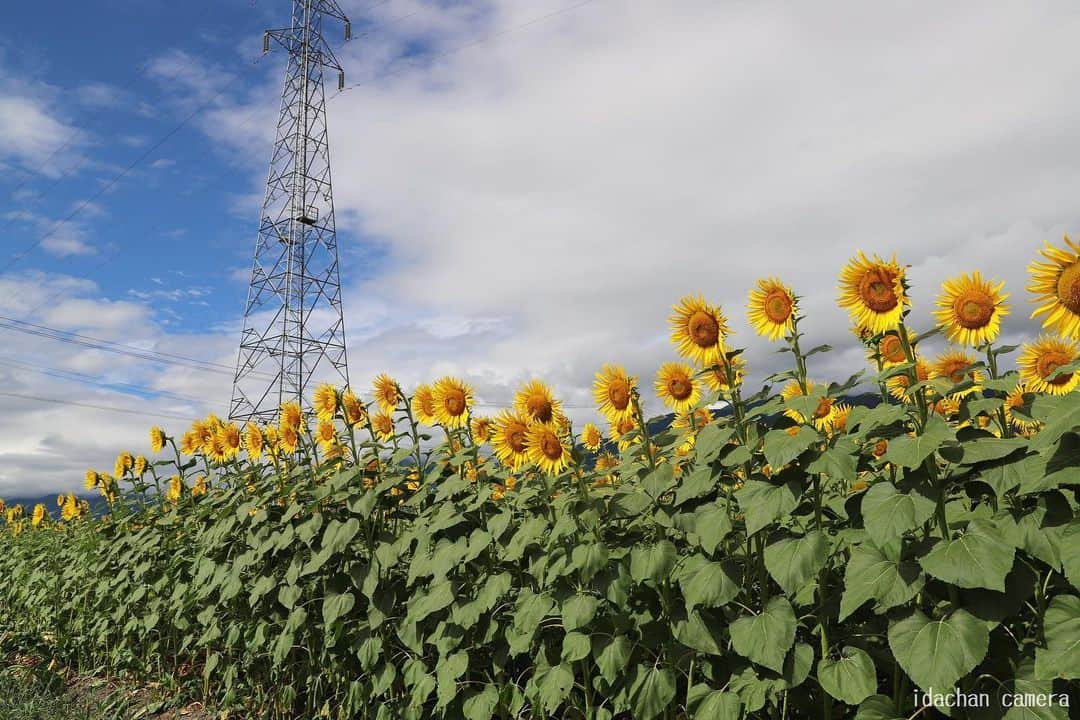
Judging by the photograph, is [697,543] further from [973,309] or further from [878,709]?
[973,309]

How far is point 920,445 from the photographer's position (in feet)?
7.69

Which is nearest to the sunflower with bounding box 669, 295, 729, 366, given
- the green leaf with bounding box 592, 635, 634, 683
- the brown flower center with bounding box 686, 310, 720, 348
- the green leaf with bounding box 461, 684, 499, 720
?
the brown flower center with bounding box 686, 310, 720, 348

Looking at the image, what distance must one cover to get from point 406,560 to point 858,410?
2.75 m

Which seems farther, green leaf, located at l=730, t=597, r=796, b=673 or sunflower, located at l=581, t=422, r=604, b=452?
sunflower, located at l=581, t=422, r=604, b=452

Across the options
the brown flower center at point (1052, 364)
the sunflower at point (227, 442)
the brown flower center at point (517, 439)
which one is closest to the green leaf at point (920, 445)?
the brown flower center at point (1052, 364)

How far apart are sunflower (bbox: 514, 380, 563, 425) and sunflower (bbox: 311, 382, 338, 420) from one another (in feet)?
5.52

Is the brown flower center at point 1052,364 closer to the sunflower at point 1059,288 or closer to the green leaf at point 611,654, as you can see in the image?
the sunflower at point 1059,288

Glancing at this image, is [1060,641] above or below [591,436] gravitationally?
below

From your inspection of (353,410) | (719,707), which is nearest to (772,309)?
(719,707)

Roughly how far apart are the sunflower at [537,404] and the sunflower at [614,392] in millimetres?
→ 235

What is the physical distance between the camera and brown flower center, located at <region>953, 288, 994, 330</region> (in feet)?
8.97

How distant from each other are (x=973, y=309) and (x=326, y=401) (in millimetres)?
3722

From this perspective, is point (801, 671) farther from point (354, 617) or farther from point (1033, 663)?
point (354, 617)

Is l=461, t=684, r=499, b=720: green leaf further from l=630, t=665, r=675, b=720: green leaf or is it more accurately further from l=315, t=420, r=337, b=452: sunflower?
→ l=315, t=420, r=337, b=452: sunflower
